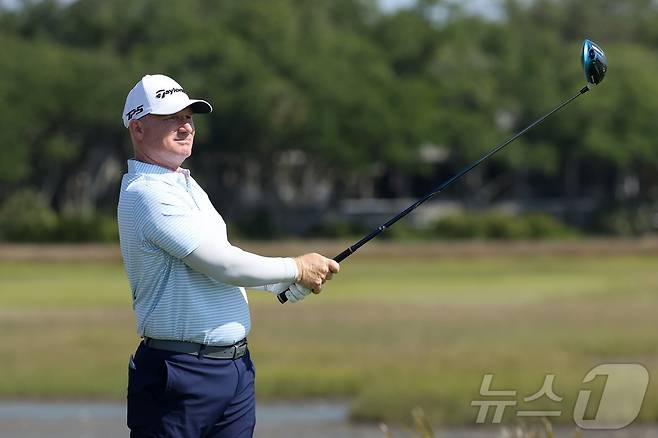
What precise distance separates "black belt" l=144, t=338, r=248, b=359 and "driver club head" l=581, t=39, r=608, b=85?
1.68 m

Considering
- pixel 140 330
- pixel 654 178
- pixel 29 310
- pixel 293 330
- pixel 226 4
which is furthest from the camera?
pixel 226 4

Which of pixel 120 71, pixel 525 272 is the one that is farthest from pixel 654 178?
pixel 525 272

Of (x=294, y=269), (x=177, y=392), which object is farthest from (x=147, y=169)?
(x=177, y=392)

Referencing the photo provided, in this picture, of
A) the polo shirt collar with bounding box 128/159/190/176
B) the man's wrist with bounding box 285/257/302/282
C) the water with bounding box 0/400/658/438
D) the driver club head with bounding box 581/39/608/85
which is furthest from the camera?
the water with bounding box 0/400/658/438

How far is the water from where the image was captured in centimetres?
1551

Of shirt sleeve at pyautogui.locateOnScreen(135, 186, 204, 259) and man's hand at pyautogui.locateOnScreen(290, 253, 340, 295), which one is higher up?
shirt sleeve at pyautogui.locateOnScreen(135, 186, 204, 259)

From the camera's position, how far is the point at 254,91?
196 ft

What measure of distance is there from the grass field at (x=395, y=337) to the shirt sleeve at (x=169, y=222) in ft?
32.4

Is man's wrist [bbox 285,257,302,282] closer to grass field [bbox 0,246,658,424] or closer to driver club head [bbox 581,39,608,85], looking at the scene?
driver club head [bbox 581,39,608,85]

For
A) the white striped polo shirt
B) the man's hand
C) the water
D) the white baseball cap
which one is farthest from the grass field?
the white baseball cap

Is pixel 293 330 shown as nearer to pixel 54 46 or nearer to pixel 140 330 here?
pixel 140 330

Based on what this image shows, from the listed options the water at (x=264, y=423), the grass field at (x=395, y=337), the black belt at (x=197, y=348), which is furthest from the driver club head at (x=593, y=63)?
the grass field at (x=395, y=337)

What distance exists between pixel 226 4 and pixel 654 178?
21681mm

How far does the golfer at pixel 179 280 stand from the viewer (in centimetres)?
554
